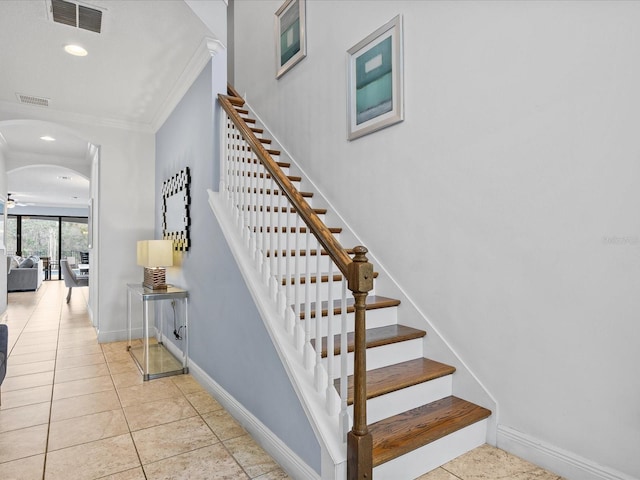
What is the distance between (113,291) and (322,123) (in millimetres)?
3277

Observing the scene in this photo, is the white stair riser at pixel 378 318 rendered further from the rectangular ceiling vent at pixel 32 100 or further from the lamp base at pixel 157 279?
the rectangular ceiling vent at pixel 32 100

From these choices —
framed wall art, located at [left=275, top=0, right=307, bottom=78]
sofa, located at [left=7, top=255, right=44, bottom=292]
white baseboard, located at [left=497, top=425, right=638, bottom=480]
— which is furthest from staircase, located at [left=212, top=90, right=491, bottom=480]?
sofa, located at [left=7, top=255, right=44, bottom=292]

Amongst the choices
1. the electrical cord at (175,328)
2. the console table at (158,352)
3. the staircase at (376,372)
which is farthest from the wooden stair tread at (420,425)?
the electrical cord at (175,328)

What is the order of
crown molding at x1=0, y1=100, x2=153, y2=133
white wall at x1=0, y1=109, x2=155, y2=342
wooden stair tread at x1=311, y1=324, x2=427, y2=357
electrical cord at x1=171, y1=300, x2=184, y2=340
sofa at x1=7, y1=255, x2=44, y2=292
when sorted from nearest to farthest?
wooden stair tread at x1=311, y1=324, x2=427, y2=357 → electrical cord at x1=171, y1=300, x2=184, y2=340 → crown molding at x1=0, y1=100, x2=153, y2=133 → white wall at x1=0, y1=109, x2=155, y2=342 → sofa at x1=7, y1=255, x2=44, y2=292

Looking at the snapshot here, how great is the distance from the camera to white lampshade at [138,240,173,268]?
12.4 feet

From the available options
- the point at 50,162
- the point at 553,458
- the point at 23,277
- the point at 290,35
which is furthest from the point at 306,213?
the point at 23,277

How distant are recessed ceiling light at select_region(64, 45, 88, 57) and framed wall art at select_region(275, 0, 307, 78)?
194 centimetres

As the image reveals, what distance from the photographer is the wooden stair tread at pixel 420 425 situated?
174cm

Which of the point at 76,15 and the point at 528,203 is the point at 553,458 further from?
the point at 76,15

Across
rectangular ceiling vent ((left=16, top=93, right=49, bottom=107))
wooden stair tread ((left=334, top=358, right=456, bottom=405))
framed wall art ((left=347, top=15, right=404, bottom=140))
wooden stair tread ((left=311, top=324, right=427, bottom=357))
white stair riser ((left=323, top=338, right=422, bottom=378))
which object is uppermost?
rectangular ceiling vent ((left=16, top=93, right=49, bottom=107))

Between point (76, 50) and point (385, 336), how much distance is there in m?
3.33

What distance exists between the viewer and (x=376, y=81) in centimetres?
297

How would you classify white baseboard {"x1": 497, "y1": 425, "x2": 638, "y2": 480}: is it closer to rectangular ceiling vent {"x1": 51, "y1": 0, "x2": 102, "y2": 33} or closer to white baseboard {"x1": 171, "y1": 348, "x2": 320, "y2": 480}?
white baseboard {"x1": 171, "y1": 348, "x2": 320, "y2": 480}

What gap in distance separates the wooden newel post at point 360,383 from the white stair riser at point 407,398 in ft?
0.66
